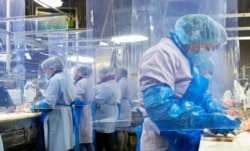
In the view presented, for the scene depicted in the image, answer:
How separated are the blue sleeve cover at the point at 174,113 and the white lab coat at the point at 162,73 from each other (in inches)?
1.6

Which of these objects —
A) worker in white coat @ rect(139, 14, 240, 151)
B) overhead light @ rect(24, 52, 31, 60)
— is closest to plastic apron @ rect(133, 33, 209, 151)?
worker in white coat @ rect(139, 14, 240, 151)

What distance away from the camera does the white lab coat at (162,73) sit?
1.47 meters

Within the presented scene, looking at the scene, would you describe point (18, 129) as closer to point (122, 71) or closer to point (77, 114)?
point (77, 114)

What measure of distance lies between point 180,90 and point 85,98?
2.65 m

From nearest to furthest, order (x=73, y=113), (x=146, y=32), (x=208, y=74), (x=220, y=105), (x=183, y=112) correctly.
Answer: (x=183, y=112) < (x=208, y=74) < (x=220, y=105) < (x=146, y=32) < (x=73, y=113)

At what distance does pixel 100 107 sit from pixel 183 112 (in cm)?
275

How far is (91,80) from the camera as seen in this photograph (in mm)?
4133

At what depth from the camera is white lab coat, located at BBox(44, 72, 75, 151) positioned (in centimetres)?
371

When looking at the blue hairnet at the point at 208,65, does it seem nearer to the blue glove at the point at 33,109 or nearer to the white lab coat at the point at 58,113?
the white lab coat at the point at 58,113

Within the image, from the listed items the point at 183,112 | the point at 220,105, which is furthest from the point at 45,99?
the point at 183,112

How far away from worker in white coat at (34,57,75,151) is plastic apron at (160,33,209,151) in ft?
7.59

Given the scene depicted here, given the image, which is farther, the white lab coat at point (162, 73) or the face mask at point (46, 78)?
the face mask at point (46, 78)

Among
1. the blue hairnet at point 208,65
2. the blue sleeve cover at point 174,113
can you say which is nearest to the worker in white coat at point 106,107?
the blue hairnet at point 208,65

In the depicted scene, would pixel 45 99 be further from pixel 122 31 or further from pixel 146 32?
pixel 146 32
